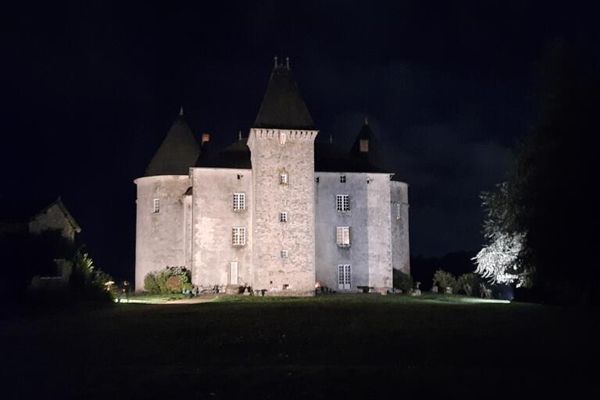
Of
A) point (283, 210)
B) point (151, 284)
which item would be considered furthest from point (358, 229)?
point (151, 284)

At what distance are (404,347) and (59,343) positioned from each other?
8287 mm

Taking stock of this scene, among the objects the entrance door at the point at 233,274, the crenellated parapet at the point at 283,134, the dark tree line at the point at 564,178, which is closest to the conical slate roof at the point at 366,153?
the crenellated parapet at the point at 283,134

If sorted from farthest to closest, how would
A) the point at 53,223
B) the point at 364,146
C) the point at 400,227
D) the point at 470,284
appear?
the point at 400,227
the point at 364,146
the point at 470,284
the point at 53,223

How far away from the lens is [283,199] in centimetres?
3897

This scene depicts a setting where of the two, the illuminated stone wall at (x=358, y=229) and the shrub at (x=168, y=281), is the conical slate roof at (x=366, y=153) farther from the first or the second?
the shrub at (x=168, y=281)

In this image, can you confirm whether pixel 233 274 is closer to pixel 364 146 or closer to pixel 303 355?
pixel 364 146

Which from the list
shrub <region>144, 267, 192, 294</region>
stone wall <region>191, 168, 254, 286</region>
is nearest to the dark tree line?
stone wall <region>191, 168, 254, 286</region>

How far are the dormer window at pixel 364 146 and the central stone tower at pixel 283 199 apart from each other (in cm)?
645

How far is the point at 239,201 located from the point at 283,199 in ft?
12.0

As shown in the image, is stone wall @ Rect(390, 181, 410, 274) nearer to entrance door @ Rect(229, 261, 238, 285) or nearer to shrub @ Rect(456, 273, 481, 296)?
shrub @ Rect(456, 273, 481, 296)

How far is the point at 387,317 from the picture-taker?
22.0m

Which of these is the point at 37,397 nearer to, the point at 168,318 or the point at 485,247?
the point at 168,318

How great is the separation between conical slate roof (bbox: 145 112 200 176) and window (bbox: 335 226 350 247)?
10.1m

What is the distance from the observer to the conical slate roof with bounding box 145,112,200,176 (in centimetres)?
4394
